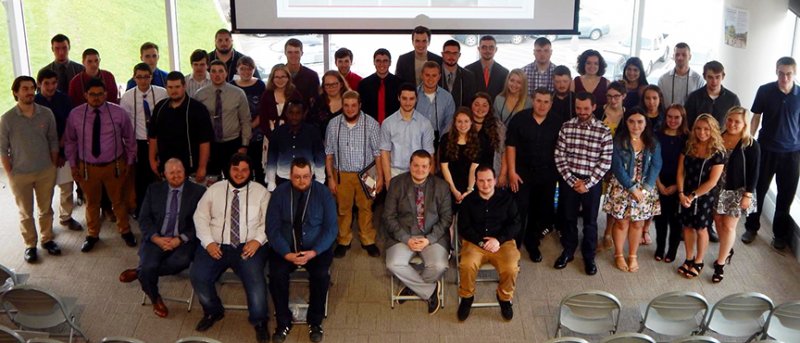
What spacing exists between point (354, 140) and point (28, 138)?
8.43ft

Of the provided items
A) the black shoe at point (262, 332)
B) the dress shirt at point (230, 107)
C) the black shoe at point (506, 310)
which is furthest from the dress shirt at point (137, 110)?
the black shoe at point (506, 310)

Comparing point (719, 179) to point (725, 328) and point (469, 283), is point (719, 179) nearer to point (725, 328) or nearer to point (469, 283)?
point (725, 328)

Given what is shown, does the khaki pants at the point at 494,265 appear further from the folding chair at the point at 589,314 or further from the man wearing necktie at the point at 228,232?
the man wearing necktie at the point at 228,232

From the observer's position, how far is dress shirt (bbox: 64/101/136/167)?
6.10 metres

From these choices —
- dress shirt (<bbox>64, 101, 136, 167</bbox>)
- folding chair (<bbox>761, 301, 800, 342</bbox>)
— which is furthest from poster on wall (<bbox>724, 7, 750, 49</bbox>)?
dress shirt (<bbox>64, 101, 136, 167</bbox>)

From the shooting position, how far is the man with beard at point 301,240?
512cm

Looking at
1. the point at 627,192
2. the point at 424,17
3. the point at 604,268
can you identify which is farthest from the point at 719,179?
the point at 424,17

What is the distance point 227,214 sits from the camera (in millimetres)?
5277

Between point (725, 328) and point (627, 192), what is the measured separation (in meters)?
1.45

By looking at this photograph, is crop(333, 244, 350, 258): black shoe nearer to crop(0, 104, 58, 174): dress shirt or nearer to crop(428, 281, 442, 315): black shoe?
crop(428, 281, 442, 315): black shoe

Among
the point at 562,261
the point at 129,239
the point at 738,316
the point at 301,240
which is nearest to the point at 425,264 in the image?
the point at 301,240

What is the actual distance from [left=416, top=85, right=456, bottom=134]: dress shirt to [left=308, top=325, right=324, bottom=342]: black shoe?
2068 millimetres

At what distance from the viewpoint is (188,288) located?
18.9ft

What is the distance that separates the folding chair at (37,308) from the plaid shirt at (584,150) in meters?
3.60
